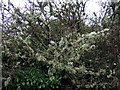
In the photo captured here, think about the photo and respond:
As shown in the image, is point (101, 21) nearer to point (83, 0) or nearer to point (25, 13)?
point (83, 0)

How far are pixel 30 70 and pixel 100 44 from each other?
128 cm

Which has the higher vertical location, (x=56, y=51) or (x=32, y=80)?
(x=56, y=51)

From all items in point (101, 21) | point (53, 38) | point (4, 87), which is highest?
point (101, 21)

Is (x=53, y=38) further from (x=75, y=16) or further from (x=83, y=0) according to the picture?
(x=83, y=0)

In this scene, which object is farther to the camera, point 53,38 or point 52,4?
point 52,4

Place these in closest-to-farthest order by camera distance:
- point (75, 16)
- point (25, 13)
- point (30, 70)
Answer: point (30, 70)
point (25, 13)
point (75, 16)

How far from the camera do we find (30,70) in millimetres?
2748

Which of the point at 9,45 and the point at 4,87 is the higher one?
the point at 9,45

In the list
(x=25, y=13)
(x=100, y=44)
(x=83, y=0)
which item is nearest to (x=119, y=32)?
(x=100, y=44)

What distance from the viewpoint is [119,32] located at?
2941mm

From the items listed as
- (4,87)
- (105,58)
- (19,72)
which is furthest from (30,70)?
(105,58)

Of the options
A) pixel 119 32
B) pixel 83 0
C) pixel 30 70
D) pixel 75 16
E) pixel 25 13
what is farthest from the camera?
pixel 83 0

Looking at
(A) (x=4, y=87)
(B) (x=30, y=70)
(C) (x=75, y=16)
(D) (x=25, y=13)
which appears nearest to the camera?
(A) (x=4, y=87)

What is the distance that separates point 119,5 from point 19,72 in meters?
2.48
